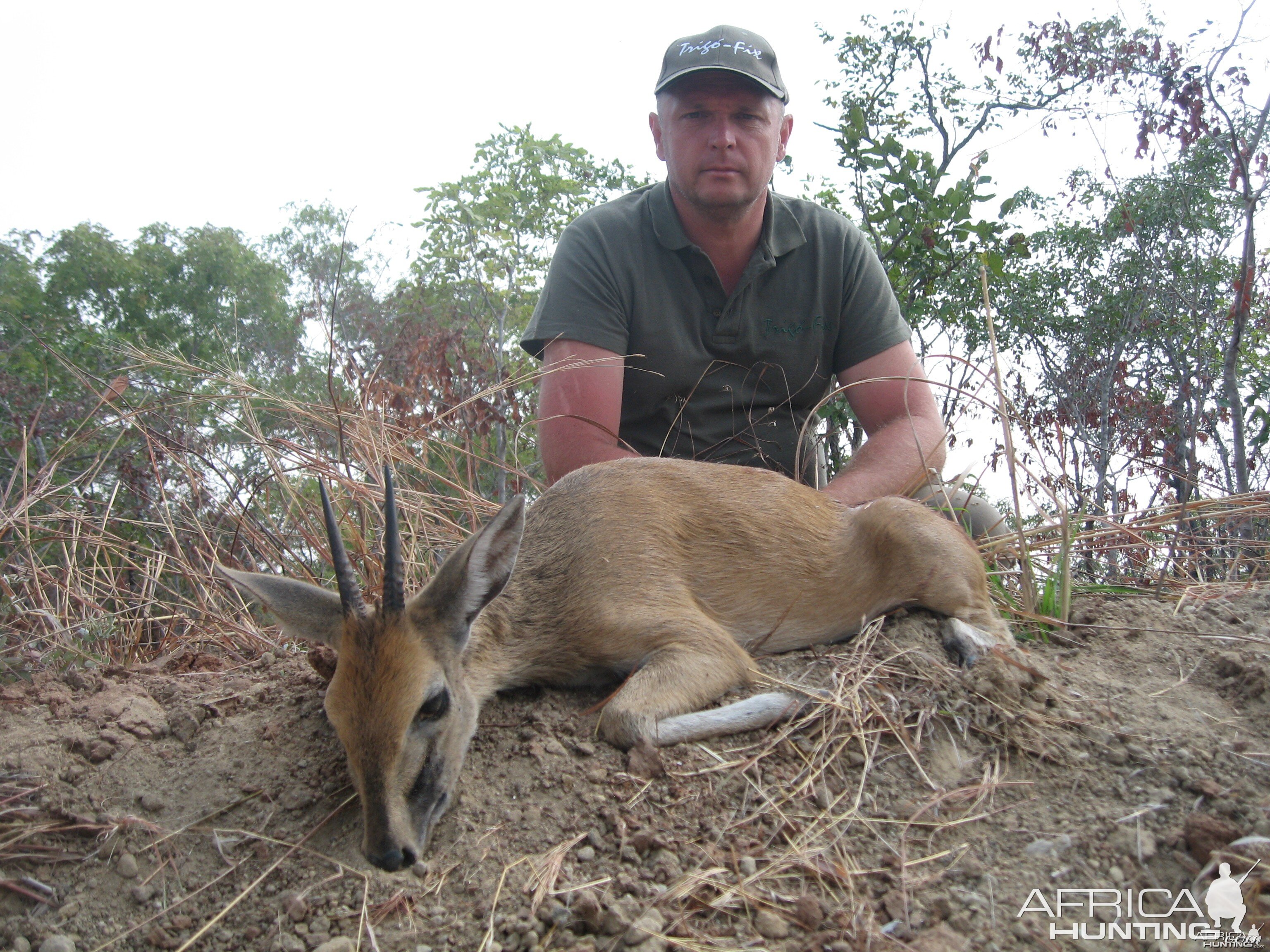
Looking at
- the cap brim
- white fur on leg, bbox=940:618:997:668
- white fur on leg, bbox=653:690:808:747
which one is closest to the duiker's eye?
white fur on leg, bbox=653:690:808:747

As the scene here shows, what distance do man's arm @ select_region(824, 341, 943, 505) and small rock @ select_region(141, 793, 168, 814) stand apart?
3.23 m

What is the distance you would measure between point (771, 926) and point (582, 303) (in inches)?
146

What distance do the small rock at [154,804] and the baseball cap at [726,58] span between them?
14.3ft

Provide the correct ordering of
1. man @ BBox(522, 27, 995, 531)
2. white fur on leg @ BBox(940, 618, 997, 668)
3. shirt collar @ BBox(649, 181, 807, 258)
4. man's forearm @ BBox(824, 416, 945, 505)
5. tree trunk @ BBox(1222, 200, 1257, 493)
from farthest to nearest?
tree trunk @ BBox(1222, 200, 1257, 493) → shirt collar @ BBox(649, 181, 807, 258) → man @ BBox(522, 27, 995, 531) → man's forearm @ BBox(824, 416, 945, 505) → white fur on leg @ BBox(940, 618, 997, 668)

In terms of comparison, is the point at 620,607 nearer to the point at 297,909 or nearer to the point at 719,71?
the point at 297,909

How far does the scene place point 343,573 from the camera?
239 cm

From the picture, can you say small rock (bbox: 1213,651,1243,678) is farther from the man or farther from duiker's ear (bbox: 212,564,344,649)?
duiker's ear (bbox: 212,564,344,649)

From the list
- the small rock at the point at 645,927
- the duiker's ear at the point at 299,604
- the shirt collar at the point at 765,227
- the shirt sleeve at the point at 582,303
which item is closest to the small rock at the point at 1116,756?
the small rock at the point at 645,927

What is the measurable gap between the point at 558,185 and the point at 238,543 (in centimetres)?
1157

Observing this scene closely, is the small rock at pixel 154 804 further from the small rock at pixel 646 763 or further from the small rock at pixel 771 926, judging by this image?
the small rock at pixel 771 926

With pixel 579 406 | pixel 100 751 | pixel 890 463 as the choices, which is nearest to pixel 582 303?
pixel 579 406

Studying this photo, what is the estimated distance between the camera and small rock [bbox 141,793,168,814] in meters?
2.58

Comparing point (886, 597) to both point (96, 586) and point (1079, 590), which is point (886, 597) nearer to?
point (1079, 590)

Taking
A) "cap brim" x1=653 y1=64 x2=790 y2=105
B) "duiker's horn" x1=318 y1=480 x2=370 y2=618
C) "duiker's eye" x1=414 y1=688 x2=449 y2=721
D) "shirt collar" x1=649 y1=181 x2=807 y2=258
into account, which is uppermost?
"cap brim" x1=653 y1=64 x2=790 y2=105
